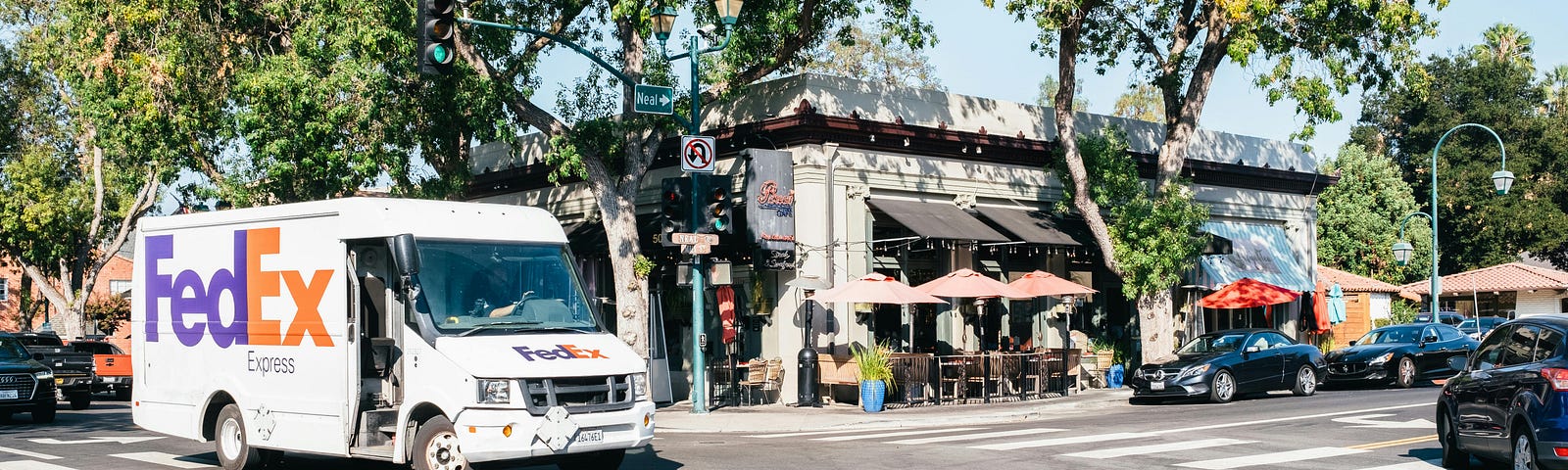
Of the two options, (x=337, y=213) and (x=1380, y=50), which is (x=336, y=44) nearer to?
(x=337, y=213)

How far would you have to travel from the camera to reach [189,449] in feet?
55.0

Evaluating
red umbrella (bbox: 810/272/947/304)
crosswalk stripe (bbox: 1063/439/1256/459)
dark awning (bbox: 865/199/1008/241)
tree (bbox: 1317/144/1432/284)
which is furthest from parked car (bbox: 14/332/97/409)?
tree (bbox: 1317/144/1432/284)

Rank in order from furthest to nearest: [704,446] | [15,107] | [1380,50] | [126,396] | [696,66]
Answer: [15,107] → [126,396] → [1380,50] → [696,66] → [704,446]

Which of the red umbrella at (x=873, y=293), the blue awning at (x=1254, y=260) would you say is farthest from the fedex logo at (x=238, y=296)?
the blue awning at (x=1254, y=260)

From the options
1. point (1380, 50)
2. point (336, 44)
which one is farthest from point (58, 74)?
point (1380, 50)

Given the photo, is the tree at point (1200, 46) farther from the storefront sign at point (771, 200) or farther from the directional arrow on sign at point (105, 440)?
the directional arrow on sign at point (105, 440)

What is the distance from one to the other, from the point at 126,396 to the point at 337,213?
76.5ft

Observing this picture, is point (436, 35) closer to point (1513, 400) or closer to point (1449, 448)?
point (1513, 400)

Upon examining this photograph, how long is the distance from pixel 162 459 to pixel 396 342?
4.67 metres

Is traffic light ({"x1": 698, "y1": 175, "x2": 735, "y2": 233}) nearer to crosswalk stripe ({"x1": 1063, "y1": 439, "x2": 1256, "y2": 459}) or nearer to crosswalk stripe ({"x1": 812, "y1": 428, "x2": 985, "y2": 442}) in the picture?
crosswalk stripe ({"x1": 812, "y1": 428, "x2": 985, "y2": 442})

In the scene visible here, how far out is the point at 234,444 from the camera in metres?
14.0

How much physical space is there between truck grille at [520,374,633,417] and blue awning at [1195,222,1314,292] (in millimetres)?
22406

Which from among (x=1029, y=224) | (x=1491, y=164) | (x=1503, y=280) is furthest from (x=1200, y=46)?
(x=1491, y=164)

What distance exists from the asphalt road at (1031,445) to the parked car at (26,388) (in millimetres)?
442
